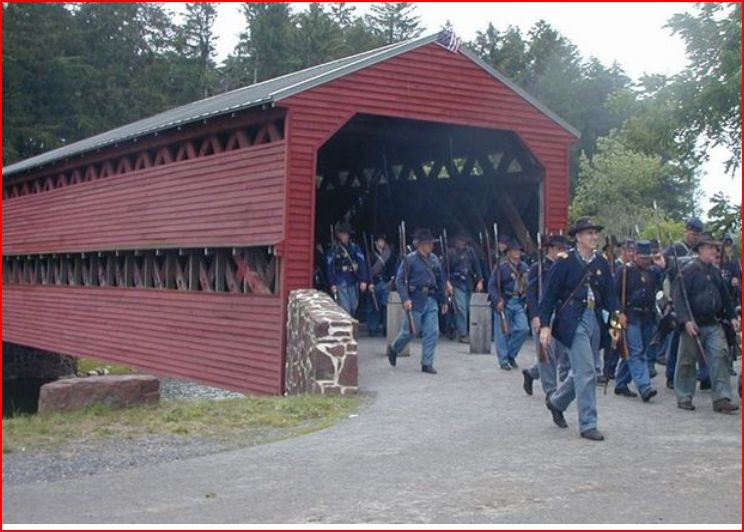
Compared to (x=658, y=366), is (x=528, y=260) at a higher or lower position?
higher

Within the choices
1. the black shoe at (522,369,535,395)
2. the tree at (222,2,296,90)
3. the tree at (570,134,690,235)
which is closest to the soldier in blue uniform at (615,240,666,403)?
the black shoe at (522,369,535,395)

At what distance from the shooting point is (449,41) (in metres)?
17.0

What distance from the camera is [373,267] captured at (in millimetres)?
18641

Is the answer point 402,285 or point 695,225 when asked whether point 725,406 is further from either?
point 402,285

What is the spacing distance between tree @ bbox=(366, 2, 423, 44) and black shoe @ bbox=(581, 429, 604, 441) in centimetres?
6239

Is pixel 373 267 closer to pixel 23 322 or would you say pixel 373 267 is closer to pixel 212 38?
pixel 23 322

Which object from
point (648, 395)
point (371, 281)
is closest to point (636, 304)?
point (648, 395)

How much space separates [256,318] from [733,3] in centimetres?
1194

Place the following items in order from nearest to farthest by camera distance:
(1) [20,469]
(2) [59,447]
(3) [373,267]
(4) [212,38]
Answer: (1) [20,469]
(2) [59,447]
(3) [373,267]
(4) [212,38]

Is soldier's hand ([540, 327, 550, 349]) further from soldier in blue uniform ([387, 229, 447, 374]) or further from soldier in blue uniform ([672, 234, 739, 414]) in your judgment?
soldier in blue uniform ([387, 229, 447, 374])

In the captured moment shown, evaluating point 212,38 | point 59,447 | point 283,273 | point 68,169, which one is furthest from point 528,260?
point 212,38

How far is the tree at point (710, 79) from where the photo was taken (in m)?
20.8

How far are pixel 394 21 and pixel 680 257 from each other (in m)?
59.4

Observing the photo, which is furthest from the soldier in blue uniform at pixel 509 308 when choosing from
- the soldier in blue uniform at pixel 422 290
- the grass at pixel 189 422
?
the grass at pixel 189 422
